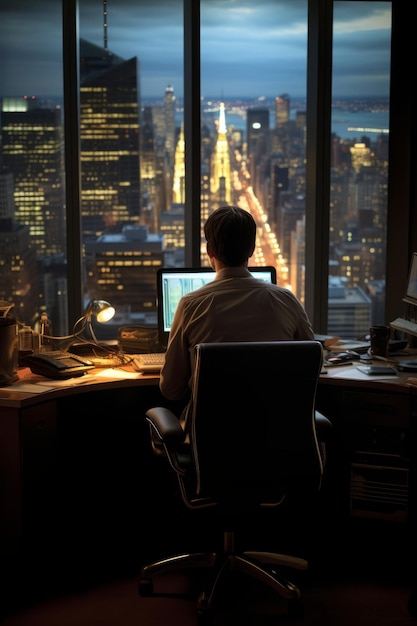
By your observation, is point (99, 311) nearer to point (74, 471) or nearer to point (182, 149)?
point (74, 471)

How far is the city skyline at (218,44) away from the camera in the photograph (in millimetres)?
4086

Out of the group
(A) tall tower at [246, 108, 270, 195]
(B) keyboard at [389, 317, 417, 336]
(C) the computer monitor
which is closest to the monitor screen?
(B) keyboard at [389, 317, 417, 336]

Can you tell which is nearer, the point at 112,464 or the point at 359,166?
the point at 112,464

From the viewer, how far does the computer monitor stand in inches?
146

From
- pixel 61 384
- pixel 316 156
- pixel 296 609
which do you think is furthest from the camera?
pixel 316 156

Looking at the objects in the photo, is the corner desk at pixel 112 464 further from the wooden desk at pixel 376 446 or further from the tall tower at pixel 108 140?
the tall tower at pixel 108 140

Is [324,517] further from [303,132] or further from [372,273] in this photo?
[303,132]

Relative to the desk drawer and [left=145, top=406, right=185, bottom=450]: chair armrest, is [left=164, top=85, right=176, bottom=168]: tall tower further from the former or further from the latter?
[left=145, top=406, right=185, bottom=450]: chair armrest

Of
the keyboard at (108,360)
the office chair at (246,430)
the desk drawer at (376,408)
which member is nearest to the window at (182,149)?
the keyboard at (108,360)

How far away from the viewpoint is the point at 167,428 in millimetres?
2771

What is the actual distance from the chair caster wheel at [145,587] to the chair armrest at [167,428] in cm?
59

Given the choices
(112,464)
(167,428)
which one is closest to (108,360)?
(112,464)

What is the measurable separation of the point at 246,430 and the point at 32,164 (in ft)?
6.70

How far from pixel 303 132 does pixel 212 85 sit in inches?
20.1
